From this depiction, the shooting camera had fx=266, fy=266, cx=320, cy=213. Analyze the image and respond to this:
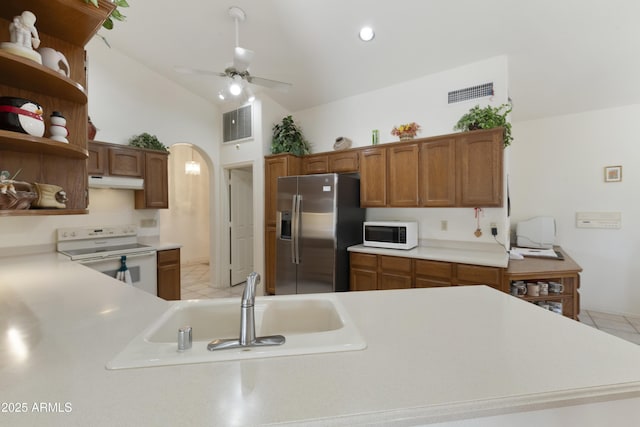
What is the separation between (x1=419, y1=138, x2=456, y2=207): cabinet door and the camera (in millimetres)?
2867

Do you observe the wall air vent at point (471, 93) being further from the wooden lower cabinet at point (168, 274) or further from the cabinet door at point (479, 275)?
the wooden lower cabinet at point (168, 274)

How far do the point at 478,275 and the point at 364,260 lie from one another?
3.88 feet

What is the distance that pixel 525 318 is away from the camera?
1.02 meters

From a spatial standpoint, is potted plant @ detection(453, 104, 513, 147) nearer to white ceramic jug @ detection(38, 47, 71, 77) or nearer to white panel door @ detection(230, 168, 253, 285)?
white ceramic jug @ detection(38, 47, 71, 77)

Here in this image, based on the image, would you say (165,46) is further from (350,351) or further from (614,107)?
(614,107)

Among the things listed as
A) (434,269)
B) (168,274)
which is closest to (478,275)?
(434,269)

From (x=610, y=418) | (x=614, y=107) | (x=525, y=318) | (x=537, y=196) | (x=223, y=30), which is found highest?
(x=223, y=30)

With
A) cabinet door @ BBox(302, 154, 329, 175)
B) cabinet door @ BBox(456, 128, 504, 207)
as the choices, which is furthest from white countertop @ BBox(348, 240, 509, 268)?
cabinet door @ BBox(302, 154, 329, 175)

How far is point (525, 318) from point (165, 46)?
4.38 meters

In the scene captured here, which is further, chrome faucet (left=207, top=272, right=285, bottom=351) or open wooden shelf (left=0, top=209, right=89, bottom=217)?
open wooden shelf (left=0, top=209, right=89, bottom=217)

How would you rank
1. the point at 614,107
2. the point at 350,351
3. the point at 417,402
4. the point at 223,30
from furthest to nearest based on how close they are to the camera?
the point at 614,107, the point at 223,30, the point at 350,351, the point at 417,402

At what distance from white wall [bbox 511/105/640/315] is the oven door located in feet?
15.9

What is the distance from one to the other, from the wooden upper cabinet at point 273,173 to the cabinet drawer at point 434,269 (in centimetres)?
215

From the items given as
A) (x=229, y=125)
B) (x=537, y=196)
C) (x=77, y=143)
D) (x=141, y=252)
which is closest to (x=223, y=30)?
(x=229, y=125)
